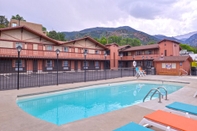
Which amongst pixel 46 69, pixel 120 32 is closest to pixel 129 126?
pixel 46 69

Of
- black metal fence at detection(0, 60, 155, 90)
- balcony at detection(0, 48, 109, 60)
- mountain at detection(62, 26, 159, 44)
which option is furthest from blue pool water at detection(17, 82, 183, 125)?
mountain at detection(62, 26, 159, 44)

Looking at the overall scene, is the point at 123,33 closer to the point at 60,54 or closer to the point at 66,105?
the point at 60,54

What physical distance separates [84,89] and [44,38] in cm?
1612

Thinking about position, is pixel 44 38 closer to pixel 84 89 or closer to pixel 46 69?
pixel 46 69

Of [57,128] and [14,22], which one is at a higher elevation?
[14,22]

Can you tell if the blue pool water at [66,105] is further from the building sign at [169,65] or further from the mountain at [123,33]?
the mountain at [123,33]

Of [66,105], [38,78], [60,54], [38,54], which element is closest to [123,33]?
[60,54]

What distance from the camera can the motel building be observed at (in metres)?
19.1

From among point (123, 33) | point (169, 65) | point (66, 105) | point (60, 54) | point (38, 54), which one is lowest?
point (66, 105)

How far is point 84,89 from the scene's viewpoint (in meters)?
10.2

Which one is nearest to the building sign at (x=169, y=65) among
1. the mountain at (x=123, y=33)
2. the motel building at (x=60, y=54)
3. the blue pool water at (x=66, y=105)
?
the motel building at (x=60, y=54)

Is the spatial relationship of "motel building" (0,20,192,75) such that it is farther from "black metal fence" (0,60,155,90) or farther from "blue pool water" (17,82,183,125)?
"blue pool water" (17,82,183,125)

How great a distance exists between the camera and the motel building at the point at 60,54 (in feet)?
62.6

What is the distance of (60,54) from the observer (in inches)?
894
